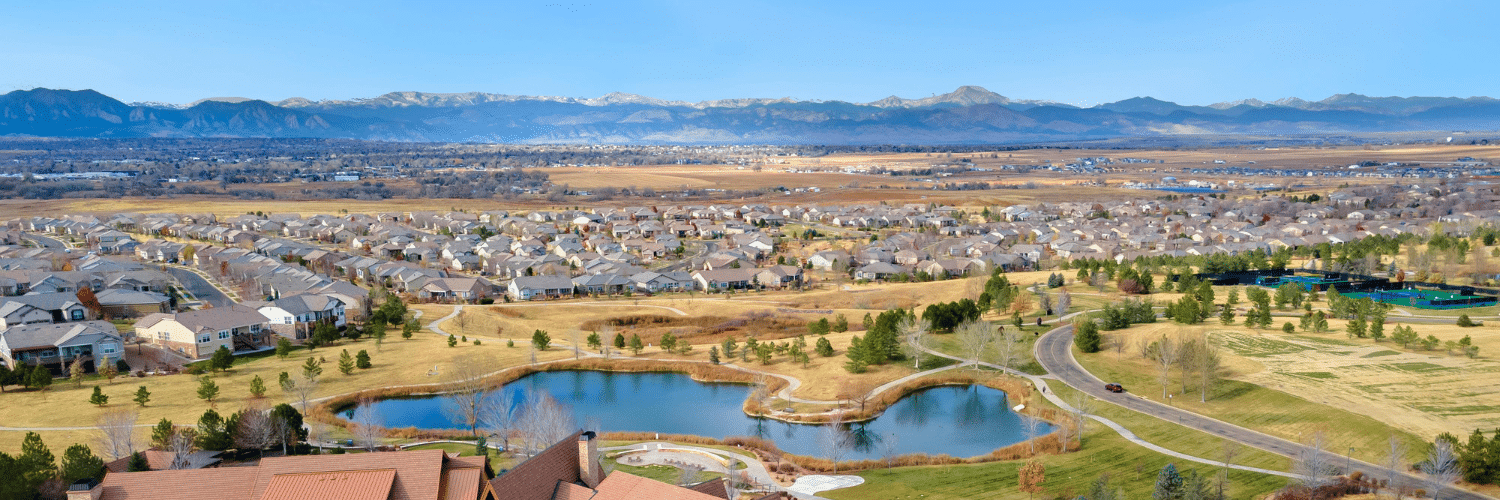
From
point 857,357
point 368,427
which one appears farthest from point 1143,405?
point 368,427

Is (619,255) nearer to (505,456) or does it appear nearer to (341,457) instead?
(505,456)

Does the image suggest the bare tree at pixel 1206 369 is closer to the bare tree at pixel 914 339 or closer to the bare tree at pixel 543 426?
the bare tree at pixel 914 339

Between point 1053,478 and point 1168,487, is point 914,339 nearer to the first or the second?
point 1053,478

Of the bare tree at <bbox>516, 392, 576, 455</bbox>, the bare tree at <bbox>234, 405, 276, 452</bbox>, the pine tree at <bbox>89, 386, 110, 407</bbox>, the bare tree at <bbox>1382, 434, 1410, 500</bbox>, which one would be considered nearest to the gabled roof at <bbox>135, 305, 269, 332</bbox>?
the pine tree at <bbox>89, 386, 110, 407</bbox>

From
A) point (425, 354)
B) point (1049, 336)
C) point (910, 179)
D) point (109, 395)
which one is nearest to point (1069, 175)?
point (910, 179)

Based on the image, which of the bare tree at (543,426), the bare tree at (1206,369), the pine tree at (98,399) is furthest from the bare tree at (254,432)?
the bare tree at (1206,369)

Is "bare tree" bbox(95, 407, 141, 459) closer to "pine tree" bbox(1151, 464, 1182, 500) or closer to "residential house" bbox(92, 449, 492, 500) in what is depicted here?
"residential house" bbox(92, 449, 492, 500)
